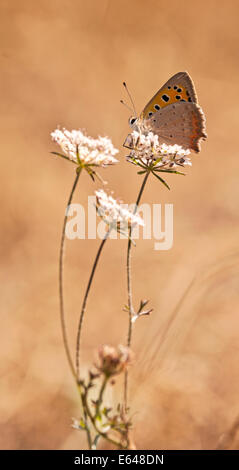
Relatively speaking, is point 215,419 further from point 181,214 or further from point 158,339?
point 181,214

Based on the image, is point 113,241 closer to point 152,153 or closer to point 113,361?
point 152,153

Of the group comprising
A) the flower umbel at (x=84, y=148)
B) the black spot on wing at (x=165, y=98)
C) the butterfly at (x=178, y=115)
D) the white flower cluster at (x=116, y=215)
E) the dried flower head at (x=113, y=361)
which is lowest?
the dried flower head at (x=113, y=361)

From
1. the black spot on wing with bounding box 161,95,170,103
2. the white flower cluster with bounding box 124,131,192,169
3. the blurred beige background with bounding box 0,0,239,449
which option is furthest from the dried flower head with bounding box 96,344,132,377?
the black spot on wing with bounding box 161,95,170,103

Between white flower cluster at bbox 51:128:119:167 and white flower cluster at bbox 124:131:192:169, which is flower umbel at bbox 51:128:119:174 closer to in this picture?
white flower cluster at bbox 51:128:119:167

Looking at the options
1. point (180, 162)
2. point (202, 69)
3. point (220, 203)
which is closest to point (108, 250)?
point (220, 203)

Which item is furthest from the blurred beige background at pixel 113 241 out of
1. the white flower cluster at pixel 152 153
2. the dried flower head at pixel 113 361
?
the white flower cluster at pixel 152 153

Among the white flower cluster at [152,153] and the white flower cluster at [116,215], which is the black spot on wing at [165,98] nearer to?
the white flower cluster at [152,153]

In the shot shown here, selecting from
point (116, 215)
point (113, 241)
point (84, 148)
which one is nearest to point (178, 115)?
point (84, 148)
